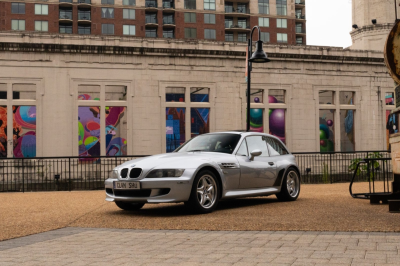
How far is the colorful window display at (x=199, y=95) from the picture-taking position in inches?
1094

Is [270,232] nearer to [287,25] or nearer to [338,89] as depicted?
[338,89]

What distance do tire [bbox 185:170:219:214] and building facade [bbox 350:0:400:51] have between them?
1322 inches

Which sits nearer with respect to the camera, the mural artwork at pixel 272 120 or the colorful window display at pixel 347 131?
the mural artwork at pixel 272 120

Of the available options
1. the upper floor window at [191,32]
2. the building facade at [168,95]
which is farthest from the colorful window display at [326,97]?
the upper floor window at [191,32]

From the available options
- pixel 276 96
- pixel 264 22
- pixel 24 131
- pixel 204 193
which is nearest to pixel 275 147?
pixel 204 193

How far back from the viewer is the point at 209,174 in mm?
9898

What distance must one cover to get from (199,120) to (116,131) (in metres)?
4.28

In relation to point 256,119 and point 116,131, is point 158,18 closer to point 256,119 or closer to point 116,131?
point 256,119

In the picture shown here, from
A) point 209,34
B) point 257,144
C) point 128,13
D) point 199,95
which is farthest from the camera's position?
point 209,34

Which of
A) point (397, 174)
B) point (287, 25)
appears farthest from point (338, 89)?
point (287, 25)

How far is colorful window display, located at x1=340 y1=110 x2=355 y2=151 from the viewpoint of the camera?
2988cm

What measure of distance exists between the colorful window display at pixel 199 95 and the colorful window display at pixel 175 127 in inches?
41.2

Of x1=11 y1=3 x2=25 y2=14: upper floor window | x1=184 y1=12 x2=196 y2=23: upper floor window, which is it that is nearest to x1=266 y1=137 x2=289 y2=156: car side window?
x1=11 y1=3 x2=25 y2=14: upper floor window

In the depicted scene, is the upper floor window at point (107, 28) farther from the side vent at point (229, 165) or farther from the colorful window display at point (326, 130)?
the side vent at point (229, 165)
